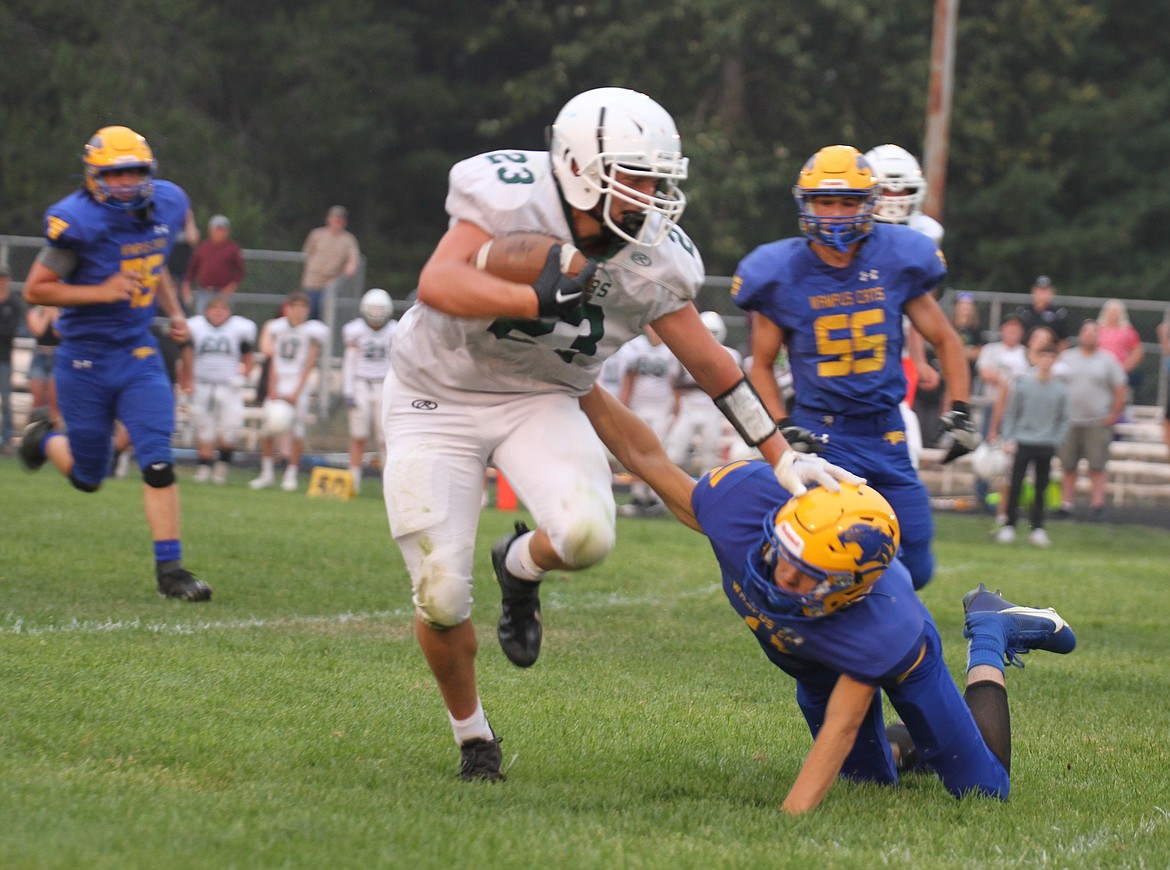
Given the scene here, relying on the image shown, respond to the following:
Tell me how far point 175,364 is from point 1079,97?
18.4 meters

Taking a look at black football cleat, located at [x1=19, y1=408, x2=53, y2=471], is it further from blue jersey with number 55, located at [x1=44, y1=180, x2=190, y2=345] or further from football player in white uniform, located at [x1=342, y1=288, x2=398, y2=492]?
football player in white uniform, located at [x1=342, y1=288, x2=398, y2=492]

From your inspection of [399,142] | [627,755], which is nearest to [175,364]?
[627,755]

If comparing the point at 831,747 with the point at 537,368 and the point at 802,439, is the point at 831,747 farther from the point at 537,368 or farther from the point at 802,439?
the point at 802,439

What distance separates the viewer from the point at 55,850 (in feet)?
10.5

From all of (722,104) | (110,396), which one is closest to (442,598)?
(110,396)

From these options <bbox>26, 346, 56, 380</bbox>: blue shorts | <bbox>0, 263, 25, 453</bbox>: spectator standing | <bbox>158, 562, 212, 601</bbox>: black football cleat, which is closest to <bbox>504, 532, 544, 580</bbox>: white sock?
<bbox>158, 562, 212, 601</bbox>: black football cleat

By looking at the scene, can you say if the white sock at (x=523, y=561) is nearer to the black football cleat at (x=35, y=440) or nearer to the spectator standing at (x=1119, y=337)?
the black football cleat at (x=35, y=440)

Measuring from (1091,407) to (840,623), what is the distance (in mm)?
11238

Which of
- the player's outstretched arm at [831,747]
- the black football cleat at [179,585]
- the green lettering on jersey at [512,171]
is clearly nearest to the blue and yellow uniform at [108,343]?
the black football cleat at [179,585]

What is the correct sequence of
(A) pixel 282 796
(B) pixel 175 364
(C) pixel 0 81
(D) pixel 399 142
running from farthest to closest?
(D) pixel 399 142, (C) pixel 0 81, (B) pixel 175 364, (A) pixel 282 796

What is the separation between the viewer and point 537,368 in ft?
14.3

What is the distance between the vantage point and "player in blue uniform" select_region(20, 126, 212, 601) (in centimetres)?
707

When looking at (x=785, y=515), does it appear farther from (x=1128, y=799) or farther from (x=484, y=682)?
(x=484, y=682)

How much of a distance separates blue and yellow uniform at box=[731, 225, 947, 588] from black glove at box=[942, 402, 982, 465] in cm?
21
